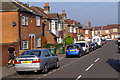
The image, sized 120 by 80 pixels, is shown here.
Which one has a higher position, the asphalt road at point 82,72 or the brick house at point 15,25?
the brick house at point 15,25

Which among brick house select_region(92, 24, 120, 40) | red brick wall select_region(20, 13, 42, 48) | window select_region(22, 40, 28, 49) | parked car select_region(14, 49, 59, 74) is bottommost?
parked car select_region(14, 49, 59, 74)

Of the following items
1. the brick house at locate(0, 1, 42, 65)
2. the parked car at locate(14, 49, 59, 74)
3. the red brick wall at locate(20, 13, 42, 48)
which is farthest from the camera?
the red brick wall at locate(20, 13, 42, 48)

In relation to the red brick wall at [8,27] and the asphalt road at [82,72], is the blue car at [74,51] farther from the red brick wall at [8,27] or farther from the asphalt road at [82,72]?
the asphalt road at [82,72]

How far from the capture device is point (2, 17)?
83.1ft

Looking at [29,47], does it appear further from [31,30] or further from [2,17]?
[2,17]

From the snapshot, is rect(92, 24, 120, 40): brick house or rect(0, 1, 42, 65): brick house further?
rect(92, 24, 120, 40): brick house

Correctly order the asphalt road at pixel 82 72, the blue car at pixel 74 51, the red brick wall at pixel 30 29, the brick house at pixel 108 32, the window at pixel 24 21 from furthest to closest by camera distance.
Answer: the brick house at pixel 108 32 < the window at pixel 24 21 < the red brick wall at pixel 30 29 < the blue car at pixel 74 51 < the asphalt road at pixel 82 72

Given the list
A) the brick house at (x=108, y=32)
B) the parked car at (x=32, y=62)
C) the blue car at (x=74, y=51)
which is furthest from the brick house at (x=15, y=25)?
the brick house at (x=108, y=32)

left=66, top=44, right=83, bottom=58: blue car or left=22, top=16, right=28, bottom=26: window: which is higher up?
left=22, top=16, right=28, bottom=26: window

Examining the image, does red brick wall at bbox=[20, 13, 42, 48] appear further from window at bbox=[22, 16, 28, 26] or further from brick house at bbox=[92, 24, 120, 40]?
brick house at bbox=[92, 24, 120, 40]

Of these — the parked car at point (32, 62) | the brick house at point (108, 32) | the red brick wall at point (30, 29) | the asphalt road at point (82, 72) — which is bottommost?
the asphalt road at point (82, 72)

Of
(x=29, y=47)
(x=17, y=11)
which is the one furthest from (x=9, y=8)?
(x=29, y=47)

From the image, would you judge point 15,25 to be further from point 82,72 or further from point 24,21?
point 82,72

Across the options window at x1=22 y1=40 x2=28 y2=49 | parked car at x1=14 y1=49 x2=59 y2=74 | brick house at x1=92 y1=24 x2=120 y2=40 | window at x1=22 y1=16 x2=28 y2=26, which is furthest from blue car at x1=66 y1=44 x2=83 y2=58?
brick house at x1=92 y1=24 x2=120 y2=40
